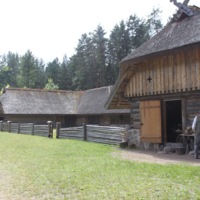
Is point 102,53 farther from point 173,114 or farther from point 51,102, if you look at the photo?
point 173,114

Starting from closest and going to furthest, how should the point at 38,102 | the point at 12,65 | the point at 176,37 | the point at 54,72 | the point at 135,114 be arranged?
the point at 176,37, the point at 135,114, the point at 38,102, the point at 54,72, the point at 12,65

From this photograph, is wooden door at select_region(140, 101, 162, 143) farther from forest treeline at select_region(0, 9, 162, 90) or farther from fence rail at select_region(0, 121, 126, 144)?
forest treeline at select_region(0, 9, 162, 90)

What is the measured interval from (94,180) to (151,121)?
777 centimetres

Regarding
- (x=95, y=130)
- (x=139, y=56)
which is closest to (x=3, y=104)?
(x=95, y=130)

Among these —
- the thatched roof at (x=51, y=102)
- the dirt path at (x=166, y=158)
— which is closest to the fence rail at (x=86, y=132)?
the dirt path at (x=166, y=158)

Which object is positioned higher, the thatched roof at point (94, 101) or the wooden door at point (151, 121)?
the thatched roof at point (94, 101)

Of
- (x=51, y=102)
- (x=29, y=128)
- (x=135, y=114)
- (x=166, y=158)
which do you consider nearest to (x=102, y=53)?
(x=51, y=102)

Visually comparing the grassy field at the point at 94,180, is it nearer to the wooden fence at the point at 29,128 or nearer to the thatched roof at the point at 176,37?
the thatched roof at the point at 176,37

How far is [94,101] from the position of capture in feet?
115

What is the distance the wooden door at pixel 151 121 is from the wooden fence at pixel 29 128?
8667 millimetres

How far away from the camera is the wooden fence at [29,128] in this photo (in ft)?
71.9

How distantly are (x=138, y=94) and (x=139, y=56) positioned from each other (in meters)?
2.06

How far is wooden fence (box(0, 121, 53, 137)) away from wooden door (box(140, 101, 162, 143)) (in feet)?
28.4

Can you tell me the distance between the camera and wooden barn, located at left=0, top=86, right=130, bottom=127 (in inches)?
1304
